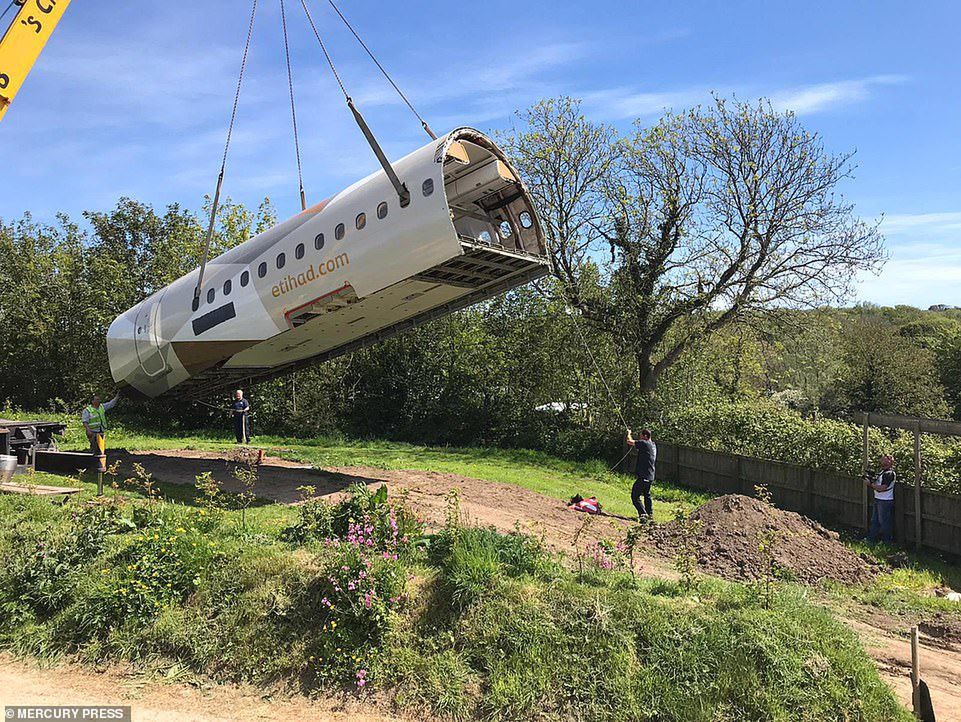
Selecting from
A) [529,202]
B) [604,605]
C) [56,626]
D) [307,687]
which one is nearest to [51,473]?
[56,626]

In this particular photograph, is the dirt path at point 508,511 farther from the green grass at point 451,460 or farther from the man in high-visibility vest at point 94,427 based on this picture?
the man in high-visibility vest at point 94,427

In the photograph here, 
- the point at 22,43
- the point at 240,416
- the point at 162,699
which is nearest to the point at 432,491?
the point at 162,699

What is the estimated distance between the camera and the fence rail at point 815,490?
14.7 metres

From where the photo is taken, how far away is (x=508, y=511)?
49.6 ft

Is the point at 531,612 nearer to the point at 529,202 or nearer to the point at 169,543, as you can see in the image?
the point at 169,543

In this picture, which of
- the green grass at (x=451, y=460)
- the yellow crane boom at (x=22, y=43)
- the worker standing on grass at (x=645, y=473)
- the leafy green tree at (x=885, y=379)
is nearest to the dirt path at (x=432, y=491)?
the worker standing on grass at (x=645, y=473)

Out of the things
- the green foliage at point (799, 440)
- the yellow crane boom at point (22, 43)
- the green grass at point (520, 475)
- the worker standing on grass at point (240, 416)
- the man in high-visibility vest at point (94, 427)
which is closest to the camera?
the green grass at point (520, 475)

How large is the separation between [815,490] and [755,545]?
5.97 m

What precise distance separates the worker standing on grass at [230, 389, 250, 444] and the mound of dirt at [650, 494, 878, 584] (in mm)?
15336

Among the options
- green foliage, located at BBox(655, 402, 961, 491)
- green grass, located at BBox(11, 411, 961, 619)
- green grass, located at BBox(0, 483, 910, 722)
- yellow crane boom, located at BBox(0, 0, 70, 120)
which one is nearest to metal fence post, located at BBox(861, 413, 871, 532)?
green foliage, located at BBox(655, 402, 961, 491)

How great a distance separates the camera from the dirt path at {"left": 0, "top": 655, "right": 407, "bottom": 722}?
309 inches

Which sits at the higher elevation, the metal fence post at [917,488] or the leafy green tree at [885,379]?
the leafy green tree at [885,379]

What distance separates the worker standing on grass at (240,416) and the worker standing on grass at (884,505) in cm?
1833

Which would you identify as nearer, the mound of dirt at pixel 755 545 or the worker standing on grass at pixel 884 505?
the mound of dirt at pixel 755 545
